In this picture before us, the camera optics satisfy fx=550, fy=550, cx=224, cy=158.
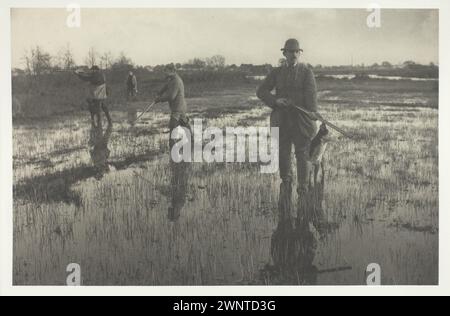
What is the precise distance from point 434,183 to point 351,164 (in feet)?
2.06

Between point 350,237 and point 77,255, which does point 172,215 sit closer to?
point 77,255

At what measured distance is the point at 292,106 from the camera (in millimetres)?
4008

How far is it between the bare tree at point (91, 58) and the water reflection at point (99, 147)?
1.51ft

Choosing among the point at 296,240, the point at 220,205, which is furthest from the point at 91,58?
the point at 296,240

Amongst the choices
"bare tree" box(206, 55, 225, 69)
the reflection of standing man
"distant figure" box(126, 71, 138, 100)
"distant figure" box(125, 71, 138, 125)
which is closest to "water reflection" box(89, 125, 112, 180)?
"distant figure" box(125, 71, 138, 125)

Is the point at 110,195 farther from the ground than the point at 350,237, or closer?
farther from the ground

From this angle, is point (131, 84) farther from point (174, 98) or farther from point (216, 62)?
point (216, 62)

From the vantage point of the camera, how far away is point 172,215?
4.03 m

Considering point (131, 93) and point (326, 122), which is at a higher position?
point (131, 93)

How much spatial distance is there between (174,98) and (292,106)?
0.87 metres

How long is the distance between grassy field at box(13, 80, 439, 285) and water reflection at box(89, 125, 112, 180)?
0.04m

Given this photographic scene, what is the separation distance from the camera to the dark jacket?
13.1 feet

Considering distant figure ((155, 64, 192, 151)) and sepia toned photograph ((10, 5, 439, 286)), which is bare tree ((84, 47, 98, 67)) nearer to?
sepia toned photograph ((10, 5, 439, 286))

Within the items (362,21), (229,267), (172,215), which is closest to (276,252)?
(229,267)
